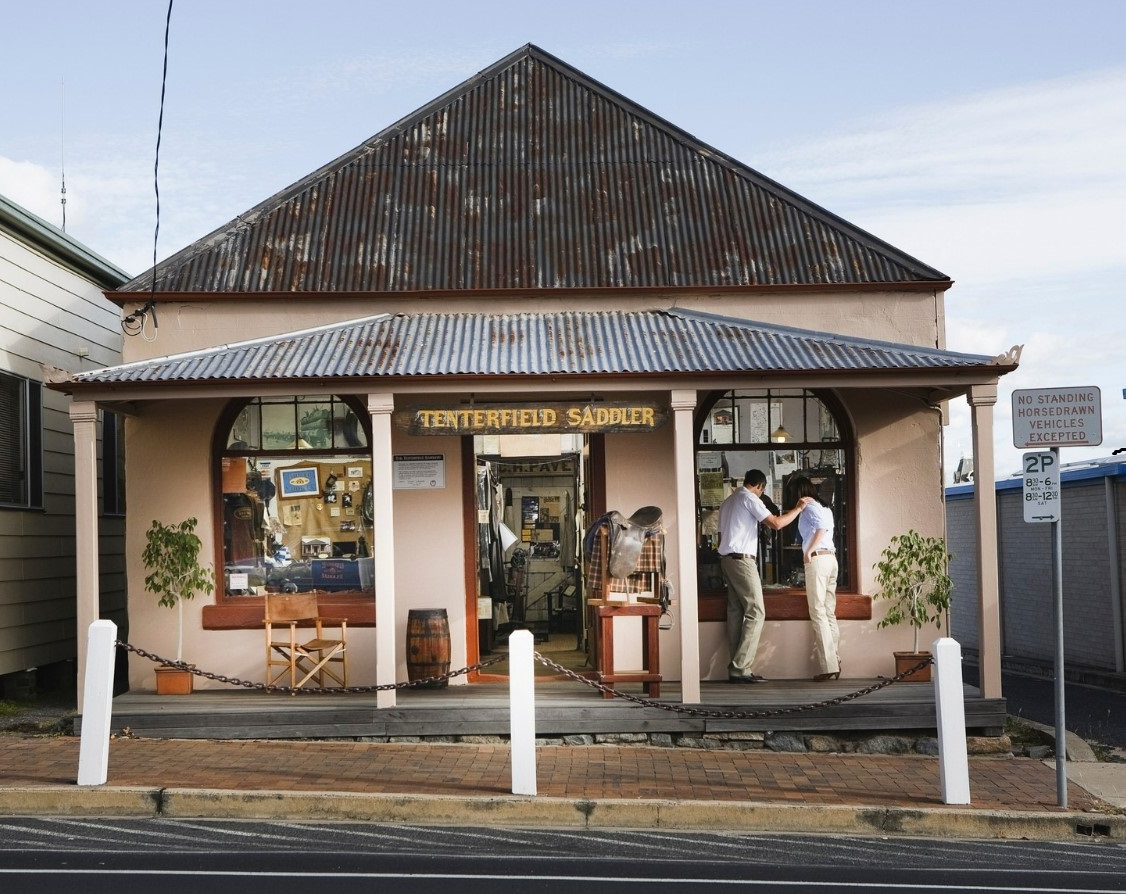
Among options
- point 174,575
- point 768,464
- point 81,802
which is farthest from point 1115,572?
point 81,802

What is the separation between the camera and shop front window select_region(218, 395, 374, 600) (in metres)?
13.8

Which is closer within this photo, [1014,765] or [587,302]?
[1014,765]

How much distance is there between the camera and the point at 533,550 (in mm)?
17547

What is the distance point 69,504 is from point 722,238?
26.2 ft

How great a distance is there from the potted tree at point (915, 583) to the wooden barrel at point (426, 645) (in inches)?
163

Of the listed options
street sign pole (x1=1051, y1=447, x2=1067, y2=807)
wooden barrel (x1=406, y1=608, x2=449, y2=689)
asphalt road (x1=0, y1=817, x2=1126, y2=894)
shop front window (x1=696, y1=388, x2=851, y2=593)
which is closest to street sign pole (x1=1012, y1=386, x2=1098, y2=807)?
street sign pole (x1=1051, y1=447, x2=1067, y2=807)

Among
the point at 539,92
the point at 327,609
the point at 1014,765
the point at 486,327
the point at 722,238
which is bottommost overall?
the point at 1014,765

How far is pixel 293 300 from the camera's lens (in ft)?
46.0

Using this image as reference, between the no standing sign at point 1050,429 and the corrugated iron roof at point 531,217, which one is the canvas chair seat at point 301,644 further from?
the no standing sign at point 1050,429

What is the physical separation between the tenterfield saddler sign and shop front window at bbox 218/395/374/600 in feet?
5.39

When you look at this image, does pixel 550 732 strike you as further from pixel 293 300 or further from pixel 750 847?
pixel 293 300

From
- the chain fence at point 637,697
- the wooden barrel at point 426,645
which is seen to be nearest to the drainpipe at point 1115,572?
the chain fence at point 637,697

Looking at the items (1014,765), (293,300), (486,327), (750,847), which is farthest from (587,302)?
(750,847)

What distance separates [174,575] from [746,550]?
536 cm
